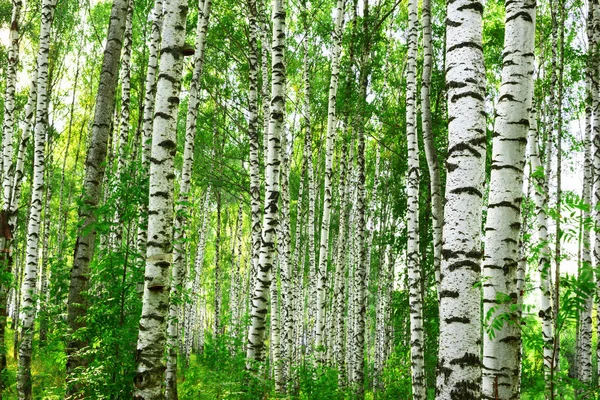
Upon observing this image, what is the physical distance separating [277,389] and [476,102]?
7.57 metres

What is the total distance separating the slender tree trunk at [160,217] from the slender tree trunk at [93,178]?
2.02m

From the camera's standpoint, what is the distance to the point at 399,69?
54.0 feet

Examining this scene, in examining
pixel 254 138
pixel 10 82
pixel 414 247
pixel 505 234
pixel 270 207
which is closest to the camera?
pixel 505 234

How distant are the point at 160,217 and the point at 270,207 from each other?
2116mm

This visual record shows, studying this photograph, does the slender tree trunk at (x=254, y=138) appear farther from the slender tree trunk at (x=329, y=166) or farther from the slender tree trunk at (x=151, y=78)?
the slender tree trunk at (x=151, y=78)

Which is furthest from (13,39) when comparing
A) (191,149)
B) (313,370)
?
(313,370)

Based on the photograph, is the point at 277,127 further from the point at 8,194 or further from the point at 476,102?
the point at 8,194

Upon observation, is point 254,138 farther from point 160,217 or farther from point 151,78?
point 160,217

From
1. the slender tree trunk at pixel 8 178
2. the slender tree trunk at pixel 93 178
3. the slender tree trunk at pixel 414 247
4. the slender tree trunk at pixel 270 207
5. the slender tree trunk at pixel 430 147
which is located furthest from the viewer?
the slender tree trunk at pixel 430 147

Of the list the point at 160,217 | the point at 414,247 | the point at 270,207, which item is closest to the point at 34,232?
the point at 270,207

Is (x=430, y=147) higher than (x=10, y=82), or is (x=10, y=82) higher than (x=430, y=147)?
(x=10, y=82)

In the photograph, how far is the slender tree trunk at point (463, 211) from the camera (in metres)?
2.58

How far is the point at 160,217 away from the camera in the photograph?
4.36 meters

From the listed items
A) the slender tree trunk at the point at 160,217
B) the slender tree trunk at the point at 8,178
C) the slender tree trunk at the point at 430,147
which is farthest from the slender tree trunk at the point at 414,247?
the slender tree trunk at the point at 8,178
